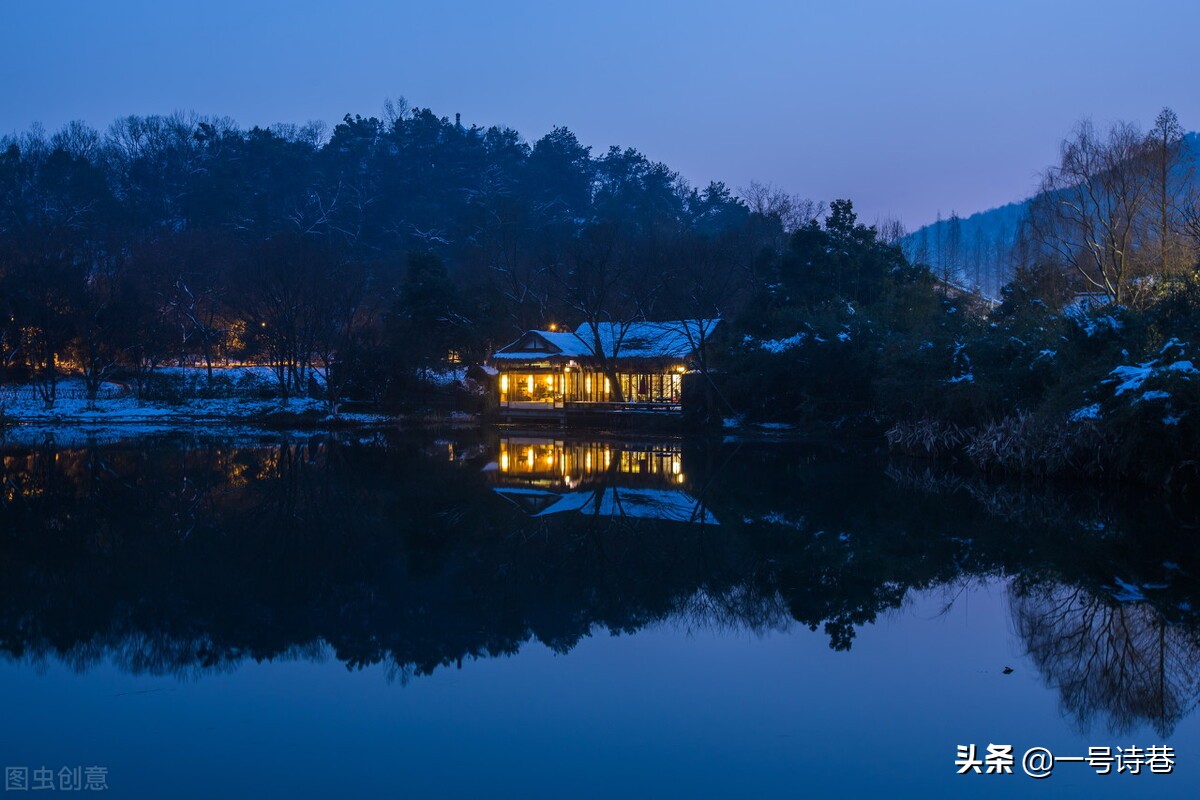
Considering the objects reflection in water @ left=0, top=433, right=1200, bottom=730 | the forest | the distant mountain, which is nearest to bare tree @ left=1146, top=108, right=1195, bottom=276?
the forest

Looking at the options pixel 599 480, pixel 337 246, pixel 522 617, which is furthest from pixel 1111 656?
pixel 337 246

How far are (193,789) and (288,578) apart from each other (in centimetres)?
513

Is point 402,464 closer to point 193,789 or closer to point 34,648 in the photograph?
point 34,648

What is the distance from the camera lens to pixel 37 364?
45.2 m

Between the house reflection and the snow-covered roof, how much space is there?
10.1 meters

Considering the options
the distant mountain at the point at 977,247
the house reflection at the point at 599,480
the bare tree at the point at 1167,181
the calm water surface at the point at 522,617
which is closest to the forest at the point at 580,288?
the bare tree at the point at 1167,181

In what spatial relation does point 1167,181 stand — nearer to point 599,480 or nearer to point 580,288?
point 580,288

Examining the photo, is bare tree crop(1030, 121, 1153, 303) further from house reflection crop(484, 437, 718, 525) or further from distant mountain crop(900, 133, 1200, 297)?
distant mountain crop(900, 133, 1200, 297)

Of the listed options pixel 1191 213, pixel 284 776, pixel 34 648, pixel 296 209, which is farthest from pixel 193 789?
pixel 296 209

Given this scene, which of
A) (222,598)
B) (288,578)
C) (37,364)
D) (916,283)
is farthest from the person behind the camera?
(37,364)

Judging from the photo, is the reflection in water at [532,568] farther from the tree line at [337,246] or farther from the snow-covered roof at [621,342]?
the tree line at [337,246]

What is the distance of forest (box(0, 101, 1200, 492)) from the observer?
64.6 feet

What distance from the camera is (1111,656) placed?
307 inches

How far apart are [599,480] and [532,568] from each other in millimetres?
8878
